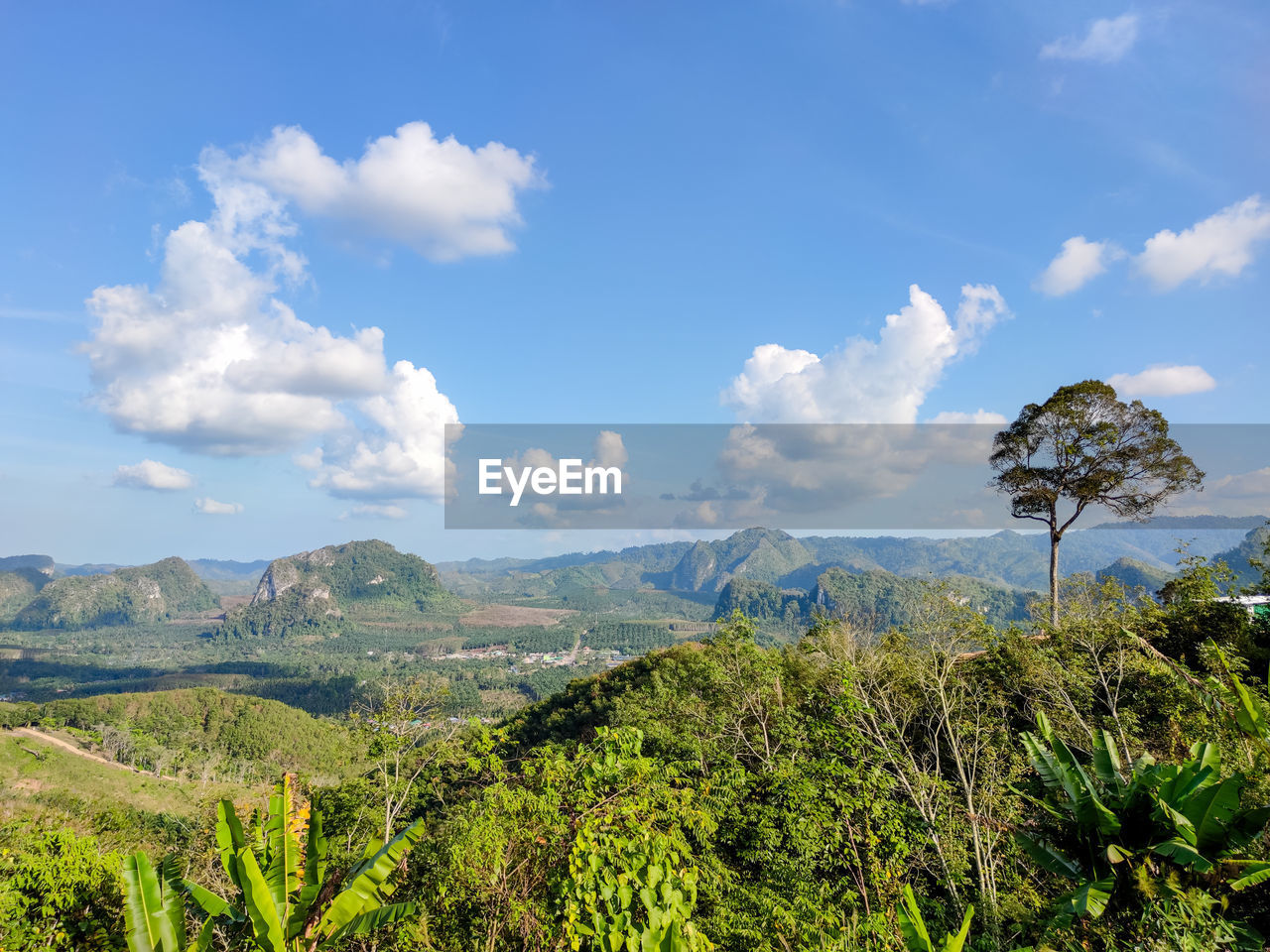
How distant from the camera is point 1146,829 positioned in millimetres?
5867

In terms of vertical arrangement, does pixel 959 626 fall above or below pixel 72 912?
above

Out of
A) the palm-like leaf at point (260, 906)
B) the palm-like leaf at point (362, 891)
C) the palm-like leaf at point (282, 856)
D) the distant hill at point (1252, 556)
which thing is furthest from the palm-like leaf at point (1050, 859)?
the distant hill at point (1252, 556)

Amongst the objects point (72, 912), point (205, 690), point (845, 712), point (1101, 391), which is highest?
point (1101, 391)

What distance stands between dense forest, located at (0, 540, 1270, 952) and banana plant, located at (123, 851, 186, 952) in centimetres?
2

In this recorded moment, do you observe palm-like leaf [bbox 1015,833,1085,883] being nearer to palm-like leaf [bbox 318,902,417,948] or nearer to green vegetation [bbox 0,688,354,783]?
palm-like leaf [bbox 318,902,417,948]

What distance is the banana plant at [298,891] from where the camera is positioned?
533cm

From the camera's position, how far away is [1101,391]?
17.6 metres

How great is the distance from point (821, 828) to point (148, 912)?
924 cm

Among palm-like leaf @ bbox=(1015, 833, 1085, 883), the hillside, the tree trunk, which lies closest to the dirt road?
the tree trunk

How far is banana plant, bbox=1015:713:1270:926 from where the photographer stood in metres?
5.29

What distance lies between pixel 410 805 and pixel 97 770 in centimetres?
6069

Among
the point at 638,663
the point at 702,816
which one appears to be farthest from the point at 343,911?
the point at 638,663

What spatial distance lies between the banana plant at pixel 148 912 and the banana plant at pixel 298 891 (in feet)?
0.79

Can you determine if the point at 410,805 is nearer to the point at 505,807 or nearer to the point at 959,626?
the point at 505,807
